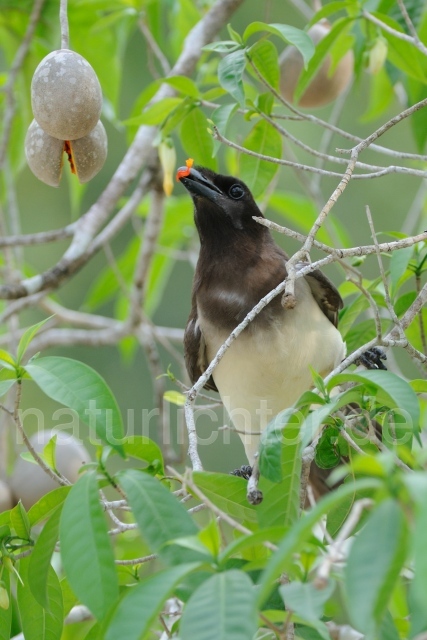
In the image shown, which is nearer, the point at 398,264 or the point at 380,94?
the point at 398,264

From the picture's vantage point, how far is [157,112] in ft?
8.65

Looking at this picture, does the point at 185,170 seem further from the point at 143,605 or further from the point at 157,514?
the point at 143,605

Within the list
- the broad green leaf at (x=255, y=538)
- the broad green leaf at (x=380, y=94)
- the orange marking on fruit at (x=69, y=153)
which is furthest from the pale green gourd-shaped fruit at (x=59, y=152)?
the broad green leaf at (x=380, y=94)

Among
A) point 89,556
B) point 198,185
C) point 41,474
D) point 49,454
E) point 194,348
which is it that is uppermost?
point 198,185

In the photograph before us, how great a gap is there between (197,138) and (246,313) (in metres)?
0.58

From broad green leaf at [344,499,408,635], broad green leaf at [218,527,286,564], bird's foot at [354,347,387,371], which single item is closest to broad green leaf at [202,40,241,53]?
bird's foot at [354,347,387,371]

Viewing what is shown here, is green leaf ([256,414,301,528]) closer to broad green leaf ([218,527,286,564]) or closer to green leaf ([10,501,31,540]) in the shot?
broad green leaf ([218,527,286,564])

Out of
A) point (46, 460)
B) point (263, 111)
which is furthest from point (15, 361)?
point (263, 111)

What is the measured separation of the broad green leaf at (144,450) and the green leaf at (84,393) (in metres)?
0.08

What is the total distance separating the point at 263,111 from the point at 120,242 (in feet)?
22.3

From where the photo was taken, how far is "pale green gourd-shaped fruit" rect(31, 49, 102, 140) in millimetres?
1867

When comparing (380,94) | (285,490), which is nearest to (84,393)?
(285,490)

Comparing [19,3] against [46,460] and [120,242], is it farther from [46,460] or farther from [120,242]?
[120,242]

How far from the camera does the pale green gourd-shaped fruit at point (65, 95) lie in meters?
1.87
